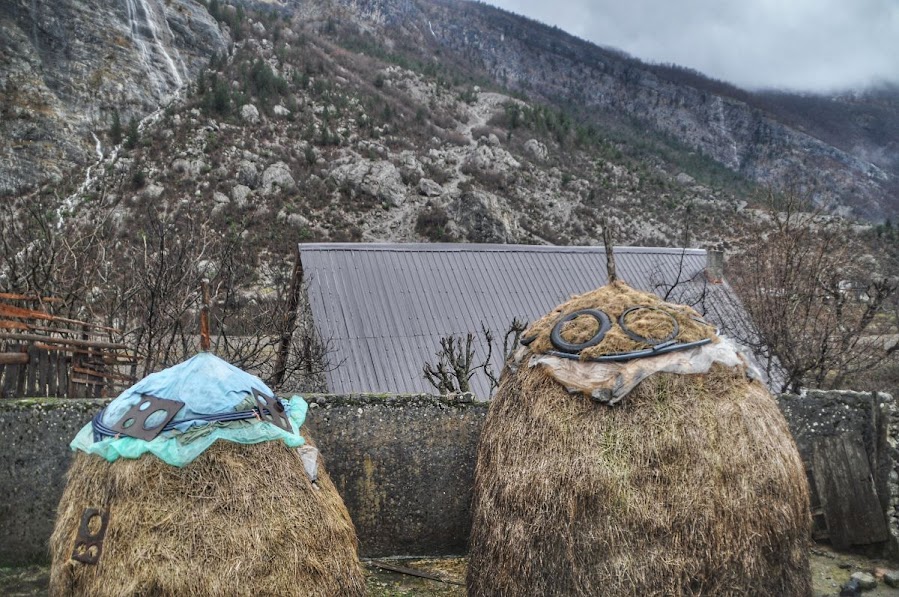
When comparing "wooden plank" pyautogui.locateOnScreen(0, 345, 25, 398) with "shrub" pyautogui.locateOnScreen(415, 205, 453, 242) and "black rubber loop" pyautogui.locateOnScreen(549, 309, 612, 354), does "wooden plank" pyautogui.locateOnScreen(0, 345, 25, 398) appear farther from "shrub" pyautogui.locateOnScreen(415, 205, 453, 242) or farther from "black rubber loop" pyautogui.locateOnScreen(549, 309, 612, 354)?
"shrub" pyautogui.locateOnScreen(415, 205, 453, 242)

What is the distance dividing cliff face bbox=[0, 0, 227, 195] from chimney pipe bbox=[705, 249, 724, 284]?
3697cm

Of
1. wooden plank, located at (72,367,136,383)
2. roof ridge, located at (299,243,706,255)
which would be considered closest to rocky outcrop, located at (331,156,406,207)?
roof ridge, located at (299,243,706,255)

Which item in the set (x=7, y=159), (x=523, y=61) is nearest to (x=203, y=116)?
(x=7, y=159)

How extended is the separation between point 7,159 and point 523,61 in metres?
79.7

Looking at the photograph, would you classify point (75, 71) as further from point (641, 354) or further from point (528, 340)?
point (641, 354)

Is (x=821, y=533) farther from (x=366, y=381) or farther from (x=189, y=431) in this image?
(x=366, y=381)

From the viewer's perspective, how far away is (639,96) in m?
95.7

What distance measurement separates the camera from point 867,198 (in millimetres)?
63281

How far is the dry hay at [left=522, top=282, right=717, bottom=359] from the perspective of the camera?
545 centimetres

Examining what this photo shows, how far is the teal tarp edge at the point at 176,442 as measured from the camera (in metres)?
4.37

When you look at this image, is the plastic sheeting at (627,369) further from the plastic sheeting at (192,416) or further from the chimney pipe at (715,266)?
the chimney pipe at (715,266)

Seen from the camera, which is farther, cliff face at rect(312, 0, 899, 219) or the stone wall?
cliff face at rect(312, 0, 899, 219)

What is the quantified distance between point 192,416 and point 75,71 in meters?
50.6

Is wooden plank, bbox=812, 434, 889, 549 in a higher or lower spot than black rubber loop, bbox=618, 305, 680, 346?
lower
